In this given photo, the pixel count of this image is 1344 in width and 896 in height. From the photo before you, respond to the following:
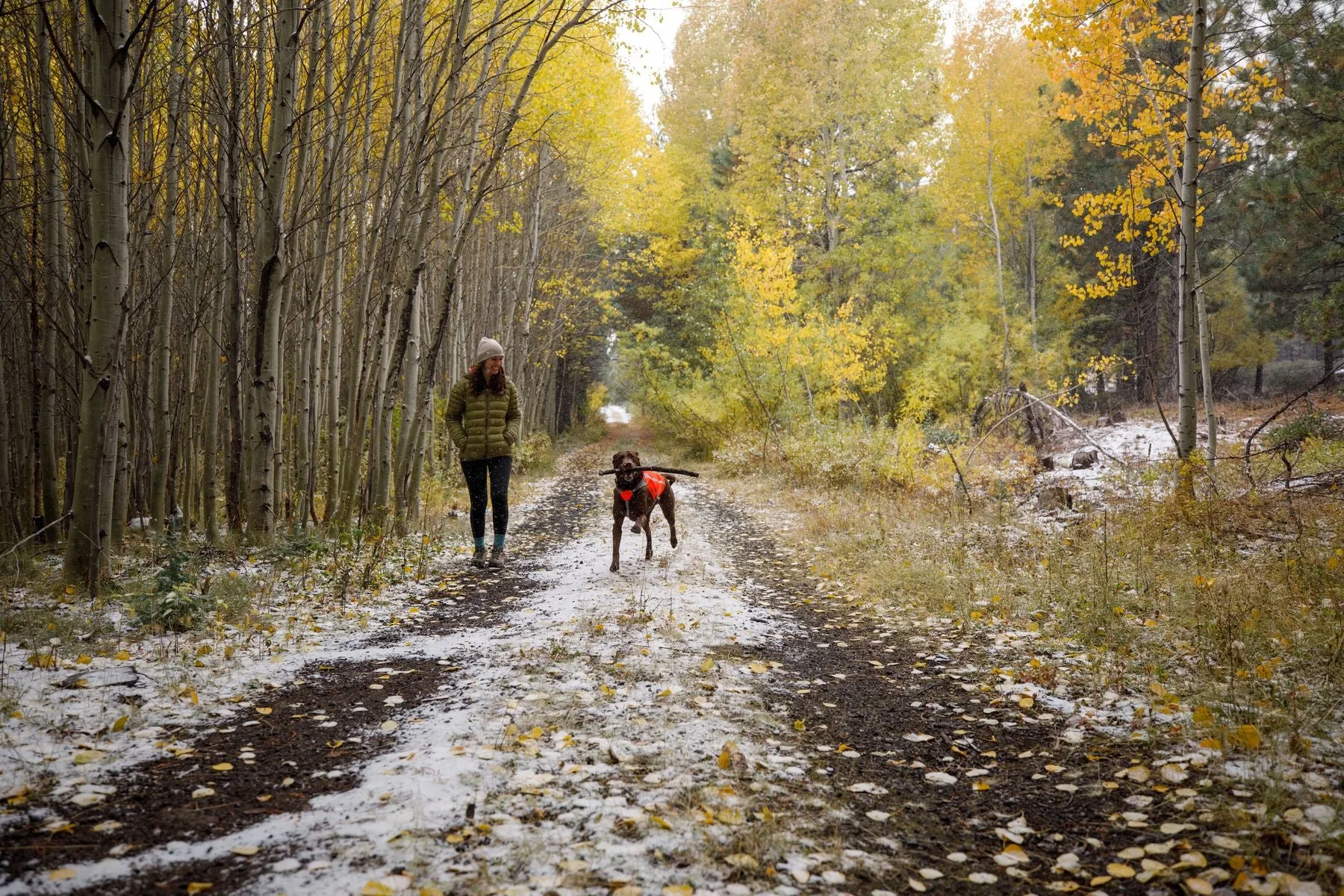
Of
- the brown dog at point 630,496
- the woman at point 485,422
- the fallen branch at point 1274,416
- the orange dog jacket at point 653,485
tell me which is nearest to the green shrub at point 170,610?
the woman at point 485,422

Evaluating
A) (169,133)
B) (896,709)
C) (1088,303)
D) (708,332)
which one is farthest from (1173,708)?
(1088,303)

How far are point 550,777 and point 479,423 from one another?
15.2 ft

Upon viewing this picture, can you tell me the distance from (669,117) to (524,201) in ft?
40.8

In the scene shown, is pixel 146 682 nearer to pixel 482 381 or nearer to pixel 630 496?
pixel 482 381

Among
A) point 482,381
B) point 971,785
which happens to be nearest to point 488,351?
point 482,381

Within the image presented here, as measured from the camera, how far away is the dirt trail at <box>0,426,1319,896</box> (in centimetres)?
225

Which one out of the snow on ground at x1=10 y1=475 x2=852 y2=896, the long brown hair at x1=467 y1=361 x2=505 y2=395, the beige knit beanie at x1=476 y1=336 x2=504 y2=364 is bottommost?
the snow on ground at x1=10 y1=475 x2=852 y2=896

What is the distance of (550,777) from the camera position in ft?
9.36

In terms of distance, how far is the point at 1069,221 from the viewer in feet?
77.6

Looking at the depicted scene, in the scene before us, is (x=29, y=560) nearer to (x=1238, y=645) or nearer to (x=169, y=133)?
(x=169, y=133)

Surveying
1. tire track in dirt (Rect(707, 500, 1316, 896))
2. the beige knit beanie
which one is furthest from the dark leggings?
tire track in dirt (Rect(707, 500, 1316, 896))

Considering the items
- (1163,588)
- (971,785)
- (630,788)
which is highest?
(1163,588)

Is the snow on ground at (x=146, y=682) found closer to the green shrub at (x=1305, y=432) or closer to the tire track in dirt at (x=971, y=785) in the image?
the tire track in dirt at (x=971, y=785)

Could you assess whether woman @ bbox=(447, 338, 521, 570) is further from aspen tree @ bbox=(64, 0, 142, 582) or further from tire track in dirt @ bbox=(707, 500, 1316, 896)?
tire track in dirt @ bbox=(707, 500, 1316, 896)
